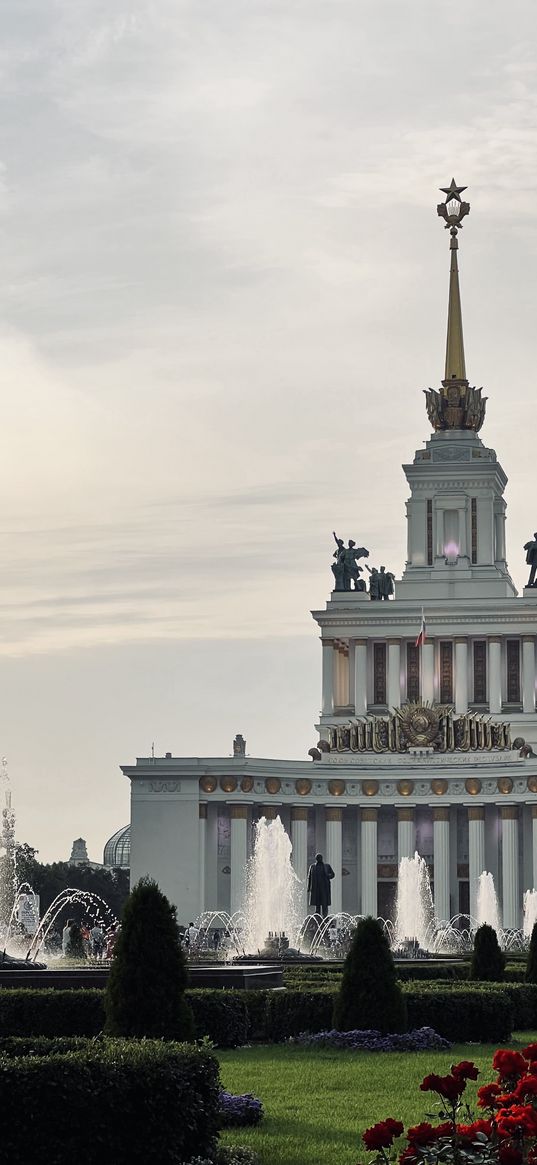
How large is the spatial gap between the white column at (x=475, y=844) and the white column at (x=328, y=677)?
13135 millimetres

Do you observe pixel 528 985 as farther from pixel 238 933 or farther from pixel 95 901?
pixel 95 901

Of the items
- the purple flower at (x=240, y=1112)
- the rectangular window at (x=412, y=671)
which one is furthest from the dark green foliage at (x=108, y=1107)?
the rectangular window at (x=412, y=671)

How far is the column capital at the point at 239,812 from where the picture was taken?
10169 centimetres

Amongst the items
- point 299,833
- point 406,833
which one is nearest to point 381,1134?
point 406,833

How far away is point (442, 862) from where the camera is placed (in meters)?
102

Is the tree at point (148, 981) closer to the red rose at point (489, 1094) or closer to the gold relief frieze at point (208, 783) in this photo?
the red rose at point (489, 1094)

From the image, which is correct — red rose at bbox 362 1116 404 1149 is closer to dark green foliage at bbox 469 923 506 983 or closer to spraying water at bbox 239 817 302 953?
dark green foliage at bbox 469 923 506 983

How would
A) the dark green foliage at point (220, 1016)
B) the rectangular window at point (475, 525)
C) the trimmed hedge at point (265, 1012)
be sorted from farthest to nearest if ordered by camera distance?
the rectangular window at point (475, 525) < the dark green foliage at point (220, 1016) < the trimmed hedge at point (265, 1012)

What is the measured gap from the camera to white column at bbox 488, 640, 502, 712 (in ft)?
360

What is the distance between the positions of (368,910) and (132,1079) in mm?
86062

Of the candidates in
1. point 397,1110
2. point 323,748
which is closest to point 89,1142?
point 397,1110

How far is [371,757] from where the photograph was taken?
105 metres

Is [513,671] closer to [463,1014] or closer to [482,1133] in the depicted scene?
[463,1014]

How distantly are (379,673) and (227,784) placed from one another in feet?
44.5
